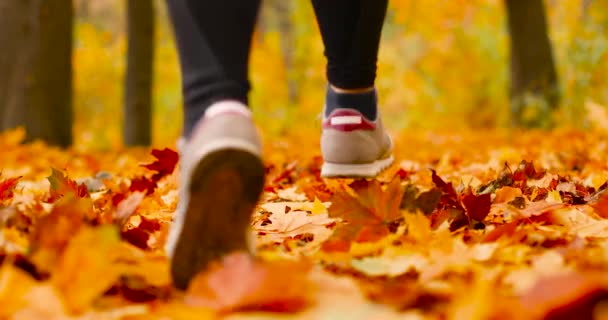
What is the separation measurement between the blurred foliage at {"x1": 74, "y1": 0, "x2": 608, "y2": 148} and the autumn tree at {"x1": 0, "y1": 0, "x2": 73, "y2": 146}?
5875mm

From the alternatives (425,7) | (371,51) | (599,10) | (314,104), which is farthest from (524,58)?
(314,104)

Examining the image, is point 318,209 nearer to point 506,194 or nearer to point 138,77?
point 506,194

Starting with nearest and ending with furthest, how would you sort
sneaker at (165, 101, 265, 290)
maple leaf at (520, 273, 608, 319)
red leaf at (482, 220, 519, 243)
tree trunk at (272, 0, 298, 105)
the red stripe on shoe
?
maple leaf at (520, 273, 608, 319)
sneaker at (165, 101, 265, 290)
red leaf at (482, 220, 519, 243)
the red stripe on shoe
tree trunk at (272, 0, 298, 105)

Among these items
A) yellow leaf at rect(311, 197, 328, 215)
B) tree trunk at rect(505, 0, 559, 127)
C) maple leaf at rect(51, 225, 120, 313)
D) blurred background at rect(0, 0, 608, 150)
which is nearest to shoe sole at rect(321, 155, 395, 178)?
yellow leaf at rect(311, 197, 328, 215)

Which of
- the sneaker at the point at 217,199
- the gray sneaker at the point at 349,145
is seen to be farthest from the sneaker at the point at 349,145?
the sneaker at the point at 217,199

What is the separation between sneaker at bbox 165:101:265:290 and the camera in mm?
1041

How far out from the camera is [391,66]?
2053 centimetres

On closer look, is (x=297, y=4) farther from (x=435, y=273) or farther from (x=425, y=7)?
(x=435, y=273)

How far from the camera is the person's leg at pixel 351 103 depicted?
2010mm

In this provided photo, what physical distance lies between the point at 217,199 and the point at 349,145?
1101 mm

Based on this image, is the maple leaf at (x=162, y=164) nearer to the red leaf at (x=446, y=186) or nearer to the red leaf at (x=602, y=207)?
the red leaf at (x=446, y=186)

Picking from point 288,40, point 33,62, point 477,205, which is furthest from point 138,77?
point 288,40

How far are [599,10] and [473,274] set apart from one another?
7525mm

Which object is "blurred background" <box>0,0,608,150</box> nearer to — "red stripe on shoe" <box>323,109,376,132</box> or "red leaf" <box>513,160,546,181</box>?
"red leaf" <box>513,160,546,181</box>
